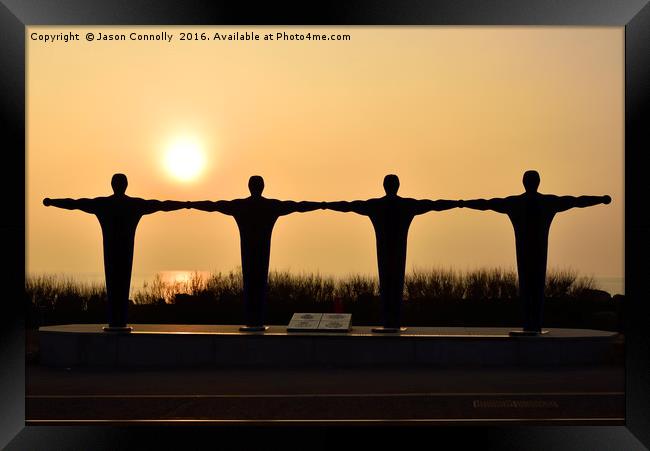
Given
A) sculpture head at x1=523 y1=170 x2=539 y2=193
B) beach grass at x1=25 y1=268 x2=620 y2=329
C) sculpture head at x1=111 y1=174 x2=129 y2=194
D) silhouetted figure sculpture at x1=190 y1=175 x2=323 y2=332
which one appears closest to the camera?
sculpture head at x1=523 y1=170 x2=539 y2=193

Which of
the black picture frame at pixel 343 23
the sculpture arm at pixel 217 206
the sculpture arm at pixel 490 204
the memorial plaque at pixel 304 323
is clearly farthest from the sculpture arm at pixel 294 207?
the black picture frame at pixel 343 23

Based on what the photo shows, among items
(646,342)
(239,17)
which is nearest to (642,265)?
(646,342)

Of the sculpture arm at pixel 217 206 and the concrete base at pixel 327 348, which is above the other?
the sculpture arm at pixel 217 206

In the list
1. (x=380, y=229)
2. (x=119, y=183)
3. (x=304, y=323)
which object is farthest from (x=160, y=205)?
(x=380, y=229)

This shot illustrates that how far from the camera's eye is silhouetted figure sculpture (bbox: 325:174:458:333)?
1492 centimetres

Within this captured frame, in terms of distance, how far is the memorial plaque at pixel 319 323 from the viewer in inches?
581

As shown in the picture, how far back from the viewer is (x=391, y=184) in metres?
15.0

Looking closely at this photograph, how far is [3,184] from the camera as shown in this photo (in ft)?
29.9

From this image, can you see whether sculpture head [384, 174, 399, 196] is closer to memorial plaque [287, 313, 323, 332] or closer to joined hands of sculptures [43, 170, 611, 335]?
joined hands of sculptures [43, 170, 611, 335]

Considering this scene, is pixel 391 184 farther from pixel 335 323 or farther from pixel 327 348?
pixel 327 348

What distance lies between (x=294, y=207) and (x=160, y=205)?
192 cm

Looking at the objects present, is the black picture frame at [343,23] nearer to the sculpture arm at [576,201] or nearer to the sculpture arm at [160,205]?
the sculpture arm at [576,201]

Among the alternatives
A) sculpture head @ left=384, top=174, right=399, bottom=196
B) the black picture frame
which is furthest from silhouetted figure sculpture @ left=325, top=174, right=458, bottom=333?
the black picture frame

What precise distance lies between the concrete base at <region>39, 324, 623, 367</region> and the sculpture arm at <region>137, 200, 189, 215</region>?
1756 mm
